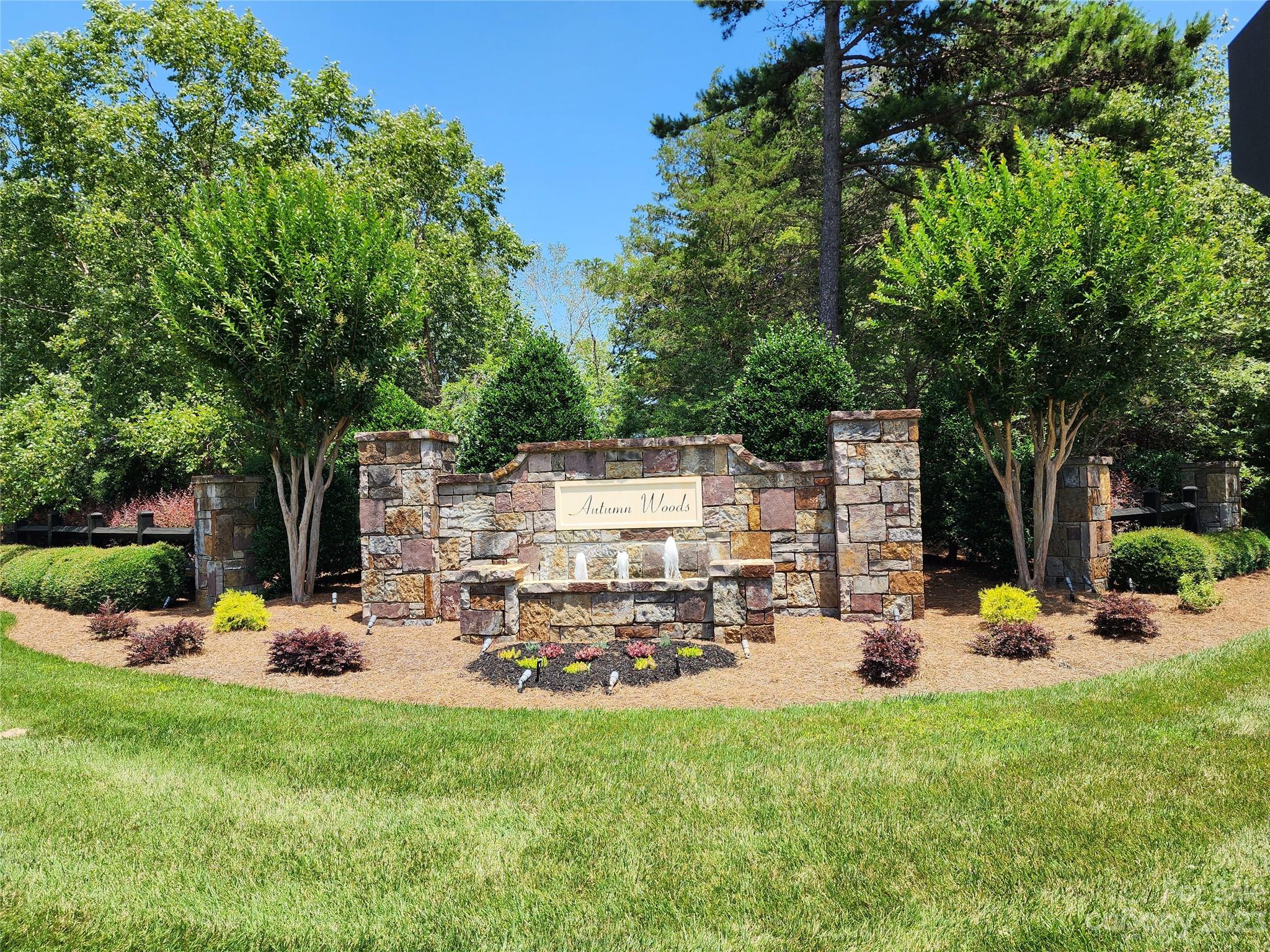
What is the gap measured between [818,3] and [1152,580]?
12.1 meters

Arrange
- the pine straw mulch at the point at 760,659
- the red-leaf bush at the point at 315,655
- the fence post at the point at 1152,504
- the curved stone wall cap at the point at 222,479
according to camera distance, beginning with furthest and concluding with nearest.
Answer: the fence post at the point at 1152,504 → the curved stone wall cap at the point at 222,479 → the red-leaf bush at the point at 315,655 → the pine straw mulch at the point at 760,659

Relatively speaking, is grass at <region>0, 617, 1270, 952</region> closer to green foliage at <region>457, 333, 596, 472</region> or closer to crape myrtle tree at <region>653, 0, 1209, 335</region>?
green foliage at <region>457, 333, 596, 472</region>

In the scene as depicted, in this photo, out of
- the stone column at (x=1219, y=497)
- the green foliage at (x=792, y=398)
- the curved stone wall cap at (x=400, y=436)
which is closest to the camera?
the curved stone wall cap at (x=400, y=436)

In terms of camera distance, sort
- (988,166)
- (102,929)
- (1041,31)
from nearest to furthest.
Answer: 1. (102,929)
2. (988,166)
3. (1041,31)

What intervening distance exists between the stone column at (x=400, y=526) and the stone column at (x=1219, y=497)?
1224cm

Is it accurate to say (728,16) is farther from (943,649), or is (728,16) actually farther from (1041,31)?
(943,649)

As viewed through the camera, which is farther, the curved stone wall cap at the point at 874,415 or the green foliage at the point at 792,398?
the green foliage at the point at 792,398

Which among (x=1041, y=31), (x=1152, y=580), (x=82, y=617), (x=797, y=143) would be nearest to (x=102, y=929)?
(x=82, y=617)

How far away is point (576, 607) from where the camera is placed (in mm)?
7418

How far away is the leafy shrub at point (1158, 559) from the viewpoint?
9.45 meters

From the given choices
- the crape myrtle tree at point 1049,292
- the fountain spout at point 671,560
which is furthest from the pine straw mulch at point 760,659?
the crape myrtle tree at point 1049,292

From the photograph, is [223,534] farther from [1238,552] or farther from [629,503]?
[1238,552]

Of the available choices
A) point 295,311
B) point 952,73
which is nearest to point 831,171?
point 952,73

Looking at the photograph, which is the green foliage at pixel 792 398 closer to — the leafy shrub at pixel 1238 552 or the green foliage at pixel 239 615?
the leafy shrub at pixel 1238 552
